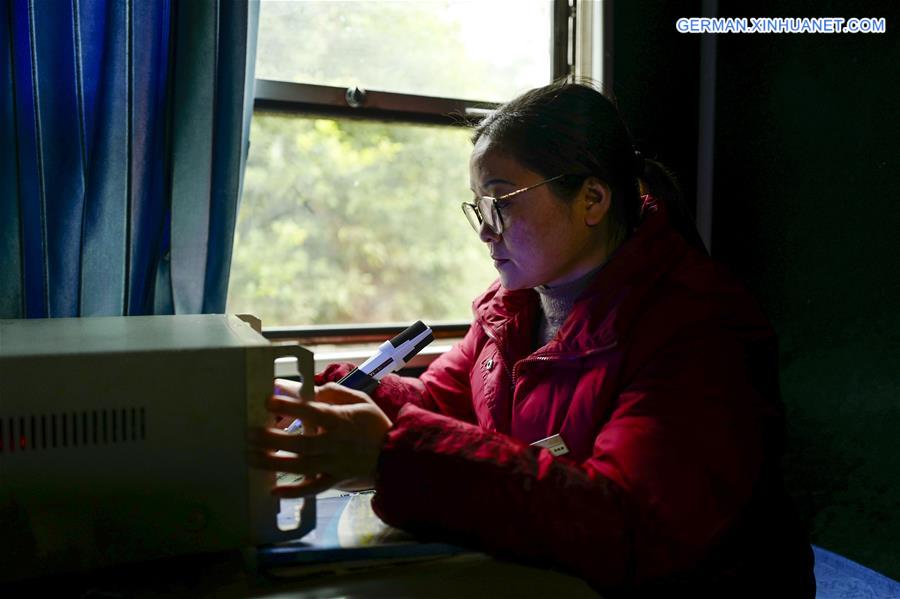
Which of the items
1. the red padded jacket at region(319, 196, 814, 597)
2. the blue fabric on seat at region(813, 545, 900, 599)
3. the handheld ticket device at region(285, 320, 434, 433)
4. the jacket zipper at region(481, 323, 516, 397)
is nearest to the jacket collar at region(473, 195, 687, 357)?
the red padded jacket at region(319, 196, 814, 597)

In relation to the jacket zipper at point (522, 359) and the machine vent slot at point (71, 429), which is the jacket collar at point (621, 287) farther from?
the machine vent slot at point (71, 429)

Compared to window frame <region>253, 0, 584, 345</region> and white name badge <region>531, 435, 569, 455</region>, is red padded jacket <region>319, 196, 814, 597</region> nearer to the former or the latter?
white name badge <region>531, 435, 569, 455</region>

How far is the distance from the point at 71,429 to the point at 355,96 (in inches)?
49.8

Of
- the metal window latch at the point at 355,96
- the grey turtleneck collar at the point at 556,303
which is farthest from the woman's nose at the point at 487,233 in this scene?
the metal window latch at the point at 355,96

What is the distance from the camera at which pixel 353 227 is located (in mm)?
1821

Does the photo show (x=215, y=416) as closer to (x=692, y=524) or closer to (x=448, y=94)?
(x=692, y=524)

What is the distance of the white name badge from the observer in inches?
36.9

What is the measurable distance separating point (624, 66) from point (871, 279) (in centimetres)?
86

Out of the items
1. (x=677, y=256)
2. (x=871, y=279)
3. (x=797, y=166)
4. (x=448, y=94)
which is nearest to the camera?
(x=677, y=256)

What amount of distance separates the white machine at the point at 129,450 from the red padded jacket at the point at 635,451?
6.6 inches

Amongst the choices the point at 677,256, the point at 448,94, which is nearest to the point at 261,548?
the point at 677,256

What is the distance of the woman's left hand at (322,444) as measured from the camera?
68 centimetres

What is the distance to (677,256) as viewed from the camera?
3.19 ft

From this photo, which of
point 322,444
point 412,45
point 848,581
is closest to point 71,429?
point 322,444
